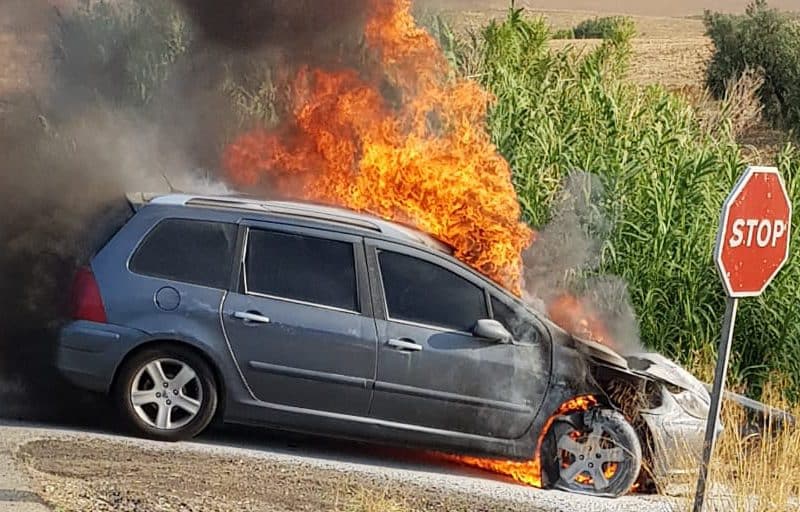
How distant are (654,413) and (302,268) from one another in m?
2.36

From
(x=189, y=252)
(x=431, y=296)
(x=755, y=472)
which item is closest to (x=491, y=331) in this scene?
(x=431, y=296)

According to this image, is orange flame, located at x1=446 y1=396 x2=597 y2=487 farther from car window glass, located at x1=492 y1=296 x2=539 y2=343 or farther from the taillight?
the taillight

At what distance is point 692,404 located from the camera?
329 inches

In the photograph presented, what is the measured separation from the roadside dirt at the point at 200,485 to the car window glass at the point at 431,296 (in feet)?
3.44

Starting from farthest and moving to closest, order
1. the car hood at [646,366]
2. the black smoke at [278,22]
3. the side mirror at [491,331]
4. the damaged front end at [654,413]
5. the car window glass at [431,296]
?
the black smoke at [278,22] → the car hood at [646,366] → the damaged front end at [654,413] → the car window glass at [431,296] → the side mirror at [491,331]

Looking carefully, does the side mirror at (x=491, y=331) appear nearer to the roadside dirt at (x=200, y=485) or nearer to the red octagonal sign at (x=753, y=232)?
the roadside dirt at (x=200, y=485)

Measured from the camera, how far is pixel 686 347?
38.1ft

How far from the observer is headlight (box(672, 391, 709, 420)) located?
27.2 feet

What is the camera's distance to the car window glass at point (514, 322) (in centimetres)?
799

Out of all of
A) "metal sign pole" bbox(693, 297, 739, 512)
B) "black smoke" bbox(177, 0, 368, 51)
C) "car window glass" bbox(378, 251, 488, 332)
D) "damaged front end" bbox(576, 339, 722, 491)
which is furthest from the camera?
"black smoke" bbox(177, 0, 368, 51)

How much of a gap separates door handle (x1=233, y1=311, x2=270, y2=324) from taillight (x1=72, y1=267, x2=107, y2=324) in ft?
2.65

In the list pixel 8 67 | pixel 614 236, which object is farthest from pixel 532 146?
pixel 8 67

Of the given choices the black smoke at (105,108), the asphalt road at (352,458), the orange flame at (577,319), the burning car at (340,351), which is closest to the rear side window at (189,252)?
the burning car at (340,351)

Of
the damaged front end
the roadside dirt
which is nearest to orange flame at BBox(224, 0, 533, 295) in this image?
the damaged front end
